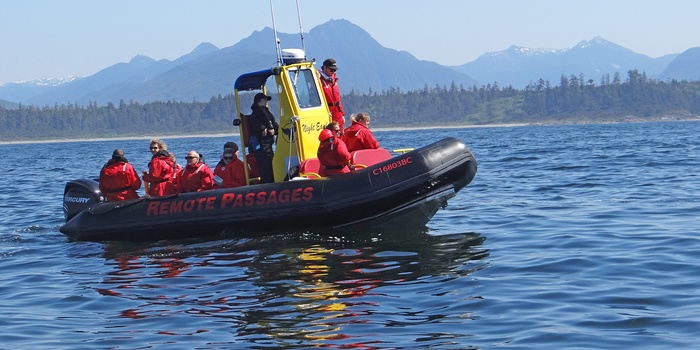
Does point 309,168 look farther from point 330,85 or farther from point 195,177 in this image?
point 195,177

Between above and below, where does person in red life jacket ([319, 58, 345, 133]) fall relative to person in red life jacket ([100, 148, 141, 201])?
above

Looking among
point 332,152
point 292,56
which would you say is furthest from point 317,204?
point 292,56

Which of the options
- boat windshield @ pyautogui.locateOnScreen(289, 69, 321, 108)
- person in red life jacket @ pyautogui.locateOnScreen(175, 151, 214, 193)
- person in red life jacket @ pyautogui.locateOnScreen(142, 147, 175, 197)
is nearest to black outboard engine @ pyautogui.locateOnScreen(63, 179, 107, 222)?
person in red life jacket @ pyautogui.locateOnScreen(142, 147, 175, 197)

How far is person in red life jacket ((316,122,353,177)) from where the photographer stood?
13.5 metres

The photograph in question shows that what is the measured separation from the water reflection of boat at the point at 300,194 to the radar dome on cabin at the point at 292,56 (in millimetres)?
15

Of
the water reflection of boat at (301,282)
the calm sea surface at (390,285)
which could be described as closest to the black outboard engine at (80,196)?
the calm sea surface at (390,285)

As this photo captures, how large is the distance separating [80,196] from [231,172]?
264cm

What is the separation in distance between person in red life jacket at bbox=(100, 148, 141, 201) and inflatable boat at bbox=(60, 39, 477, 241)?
28 centimetres

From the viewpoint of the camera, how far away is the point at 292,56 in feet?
47.9

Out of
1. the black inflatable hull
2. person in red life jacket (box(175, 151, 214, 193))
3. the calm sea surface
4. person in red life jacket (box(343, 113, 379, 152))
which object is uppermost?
person in red life jacket (box(343, 113, 379, 152))

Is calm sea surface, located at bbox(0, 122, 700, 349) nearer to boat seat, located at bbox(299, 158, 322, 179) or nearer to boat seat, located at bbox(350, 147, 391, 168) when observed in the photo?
boat seat, located at bbox(299, 158, 322, 179)

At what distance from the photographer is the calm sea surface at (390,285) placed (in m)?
8.37

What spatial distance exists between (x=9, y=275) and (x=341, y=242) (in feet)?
14.0

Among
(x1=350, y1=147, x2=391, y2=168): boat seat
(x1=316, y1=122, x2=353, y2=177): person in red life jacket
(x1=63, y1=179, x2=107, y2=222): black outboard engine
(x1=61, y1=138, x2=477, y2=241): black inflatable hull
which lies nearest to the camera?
(x1=61, y1=138, x2=477, y2=241): black inflatable hull
